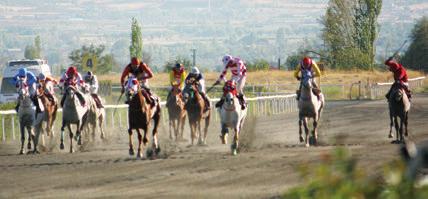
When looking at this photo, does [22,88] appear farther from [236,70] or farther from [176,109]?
[236,70]

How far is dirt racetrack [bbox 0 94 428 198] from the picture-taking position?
1296cm

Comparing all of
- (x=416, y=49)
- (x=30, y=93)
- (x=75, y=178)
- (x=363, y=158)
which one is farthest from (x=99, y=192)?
(x=416, y=49)

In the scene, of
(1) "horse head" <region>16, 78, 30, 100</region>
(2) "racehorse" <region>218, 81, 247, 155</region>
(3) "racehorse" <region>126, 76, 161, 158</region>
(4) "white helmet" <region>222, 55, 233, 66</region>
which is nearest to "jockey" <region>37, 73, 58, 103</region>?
(1) "horse head" <region>16, 78, 30, 100</region>

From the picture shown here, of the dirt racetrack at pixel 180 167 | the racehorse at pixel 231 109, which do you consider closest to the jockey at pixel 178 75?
the dirt racetrack at pixel 180 167

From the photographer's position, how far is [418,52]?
100 metres

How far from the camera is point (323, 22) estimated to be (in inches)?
4149

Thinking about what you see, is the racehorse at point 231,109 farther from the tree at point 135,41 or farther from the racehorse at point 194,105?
the tree at point 135,41

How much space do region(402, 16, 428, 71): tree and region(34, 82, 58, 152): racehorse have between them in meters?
79.2

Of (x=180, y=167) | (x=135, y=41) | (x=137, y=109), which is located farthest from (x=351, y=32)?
(x=180, y=167)

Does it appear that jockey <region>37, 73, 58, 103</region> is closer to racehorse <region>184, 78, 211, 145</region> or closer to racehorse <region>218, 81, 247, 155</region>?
racehorse <region>184, 78, 211, 145</region>

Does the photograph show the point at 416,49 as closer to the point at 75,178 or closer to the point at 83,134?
the point at 83,134

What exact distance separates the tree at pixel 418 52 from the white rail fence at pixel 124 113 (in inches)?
2248

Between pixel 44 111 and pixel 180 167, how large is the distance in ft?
21.3

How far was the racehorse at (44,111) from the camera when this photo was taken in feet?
71.7
